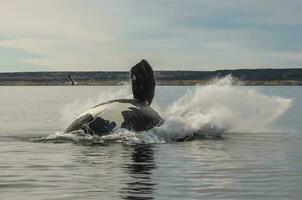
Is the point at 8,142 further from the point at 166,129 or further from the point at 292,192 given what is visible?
the point at 292,192

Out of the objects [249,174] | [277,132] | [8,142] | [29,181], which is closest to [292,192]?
[249,174]

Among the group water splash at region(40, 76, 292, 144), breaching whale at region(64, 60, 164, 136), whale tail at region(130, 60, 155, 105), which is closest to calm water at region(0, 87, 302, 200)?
water splash at region(40, 76, 292, 144)

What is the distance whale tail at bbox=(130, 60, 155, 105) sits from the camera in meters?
26.0

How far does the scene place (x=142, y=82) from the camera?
26.0 m

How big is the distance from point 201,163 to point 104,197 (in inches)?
231

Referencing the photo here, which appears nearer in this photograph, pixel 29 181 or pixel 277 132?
pixel 29 181

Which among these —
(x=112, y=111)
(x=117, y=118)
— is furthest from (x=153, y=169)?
(x=112, y=111)

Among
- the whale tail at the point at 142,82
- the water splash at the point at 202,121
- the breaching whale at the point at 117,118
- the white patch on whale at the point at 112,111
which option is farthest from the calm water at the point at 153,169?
the whale tail at the point at 142,82

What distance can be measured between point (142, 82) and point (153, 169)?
8.79 m

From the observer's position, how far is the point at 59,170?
17.3 meters

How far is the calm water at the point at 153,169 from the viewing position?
46.2 feet

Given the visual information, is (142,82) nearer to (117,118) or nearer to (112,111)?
(112,111)

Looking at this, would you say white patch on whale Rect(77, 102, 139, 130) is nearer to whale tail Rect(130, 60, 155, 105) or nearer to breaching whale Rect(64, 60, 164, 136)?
breaching whale Rect(64, 60, 164, 136)

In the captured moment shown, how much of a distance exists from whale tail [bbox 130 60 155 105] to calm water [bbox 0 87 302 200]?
2.59 meters
